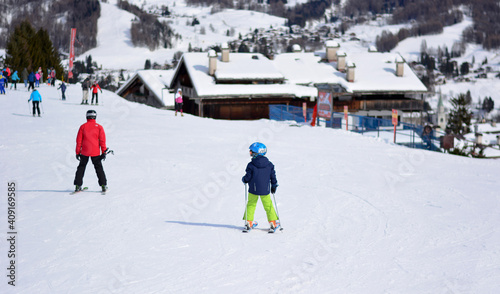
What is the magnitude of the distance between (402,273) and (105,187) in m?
5.88

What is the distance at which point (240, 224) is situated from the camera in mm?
7586

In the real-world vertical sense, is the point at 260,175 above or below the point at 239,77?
below

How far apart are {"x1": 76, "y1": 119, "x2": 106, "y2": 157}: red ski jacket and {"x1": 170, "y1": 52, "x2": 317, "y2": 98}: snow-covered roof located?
96.0 ft

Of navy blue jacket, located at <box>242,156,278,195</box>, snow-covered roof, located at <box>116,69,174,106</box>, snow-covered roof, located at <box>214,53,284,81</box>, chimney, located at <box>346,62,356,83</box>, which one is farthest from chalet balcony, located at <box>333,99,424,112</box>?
navy blue jacket, located at <box>242,156,278,195</box>

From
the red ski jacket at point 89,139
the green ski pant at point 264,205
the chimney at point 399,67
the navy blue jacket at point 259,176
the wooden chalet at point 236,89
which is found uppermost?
the chimney at point 399,67

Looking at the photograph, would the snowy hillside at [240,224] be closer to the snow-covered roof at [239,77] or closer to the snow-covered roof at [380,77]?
the snow-covered roof at [239,77]

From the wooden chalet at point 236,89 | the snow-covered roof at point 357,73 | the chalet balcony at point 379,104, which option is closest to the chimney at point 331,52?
the snow-covered roof at point 357,73

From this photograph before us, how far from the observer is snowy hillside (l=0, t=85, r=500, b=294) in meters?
5.37

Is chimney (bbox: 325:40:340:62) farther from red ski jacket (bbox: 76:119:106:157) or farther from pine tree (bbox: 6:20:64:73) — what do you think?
red ski jacket (bbox: 76:119:106:157)

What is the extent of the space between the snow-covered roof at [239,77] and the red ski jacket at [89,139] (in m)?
29.3

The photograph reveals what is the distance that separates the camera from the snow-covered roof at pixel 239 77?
127ft

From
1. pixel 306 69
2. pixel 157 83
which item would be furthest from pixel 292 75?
pixel 157 83

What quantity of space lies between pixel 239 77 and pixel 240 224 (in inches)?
1310

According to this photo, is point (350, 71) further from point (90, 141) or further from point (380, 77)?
point (90, 141)
